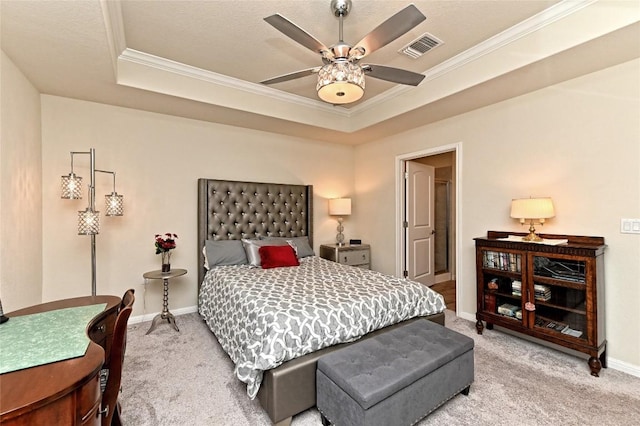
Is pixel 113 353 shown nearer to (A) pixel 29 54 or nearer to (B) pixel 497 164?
(A) pixel 29 54

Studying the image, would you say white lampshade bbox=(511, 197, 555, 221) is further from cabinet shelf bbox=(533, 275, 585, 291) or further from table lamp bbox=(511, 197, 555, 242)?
cabinet shelf bbox=(533, 275, 585, 291)

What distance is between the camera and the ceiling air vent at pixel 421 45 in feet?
8.28

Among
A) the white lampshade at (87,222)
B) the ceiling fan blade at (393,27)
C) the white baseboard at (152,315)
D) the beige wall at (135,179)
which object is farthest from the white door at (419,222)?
the white lampshade at (87,222)

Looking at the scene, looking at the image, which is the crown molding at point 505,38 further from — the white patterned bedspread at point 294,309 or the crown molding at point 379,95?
the white patterned bedspread at point 294,309

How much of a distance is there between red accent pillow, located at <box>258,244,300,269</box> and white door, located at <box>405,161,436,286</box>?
6.41ft

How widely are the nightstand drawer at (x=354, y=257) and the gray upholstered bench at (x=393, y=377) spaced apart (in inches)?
92.1

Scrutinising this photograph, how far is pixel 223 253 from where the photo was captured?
350cm

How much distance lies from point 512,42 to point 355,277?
8.11ft

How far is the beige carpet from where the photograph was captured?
1.84 metres

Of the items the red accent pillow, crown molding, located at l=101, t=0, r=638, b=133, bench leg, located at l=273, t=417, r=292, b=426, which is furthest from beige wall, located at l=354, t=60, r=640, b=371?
bench leg, located at l=273, t=417, r=292, b=426

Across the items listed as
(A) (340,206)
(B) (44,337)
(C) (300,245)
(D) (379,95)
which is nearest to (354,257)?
(A) (340,206)

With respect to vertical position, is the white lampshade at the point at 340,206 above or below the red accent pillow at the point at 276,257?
above

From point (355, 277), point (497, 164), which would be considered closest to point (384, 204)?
point (497, 164)

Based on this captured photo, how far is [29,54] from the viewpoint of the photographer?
2213 mm
